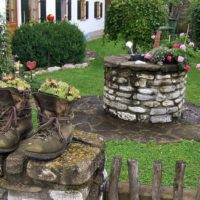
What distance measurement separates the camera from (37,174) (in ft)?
6.43

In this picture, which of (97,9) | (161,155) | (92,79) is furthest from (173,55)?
(97,9)

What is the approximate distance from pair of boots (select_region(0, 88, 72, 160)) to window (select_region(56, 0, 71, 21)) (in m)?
14.2


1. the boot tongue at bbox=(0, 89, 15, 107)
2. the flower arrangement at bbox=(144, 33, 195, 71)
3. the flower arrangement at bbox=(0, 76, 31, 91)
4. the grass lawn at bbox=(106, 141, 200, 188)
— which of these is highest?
the flower arrangement at bbox=(0, 76, 31, 91)

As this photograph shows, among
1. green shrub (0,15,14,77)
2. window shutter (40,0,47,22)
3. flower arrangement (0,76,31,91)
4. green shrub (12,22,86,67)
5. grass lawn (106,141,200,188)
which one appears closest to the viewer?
flower arrangement (0,76,31,91)

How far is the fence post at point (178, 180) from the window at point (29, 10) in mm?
11602

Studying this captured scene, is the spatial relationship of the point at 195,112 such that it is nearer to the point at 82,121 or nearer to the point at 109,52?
the point at 82,121

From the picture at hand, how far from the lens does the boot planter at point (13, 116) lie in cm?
206

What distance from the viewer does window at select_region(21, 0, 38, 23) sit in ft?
43.4

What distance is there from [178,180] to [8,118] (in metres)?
1.11

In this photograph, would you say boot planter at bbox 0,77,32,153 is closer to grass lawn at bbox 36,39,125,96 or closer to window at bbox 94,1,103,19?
grass lawn at bbox 36,39,125,96

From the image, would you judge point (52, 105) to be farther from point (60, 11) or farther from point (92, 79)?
point (60, 11)

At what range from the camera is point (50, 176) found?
1.95 m

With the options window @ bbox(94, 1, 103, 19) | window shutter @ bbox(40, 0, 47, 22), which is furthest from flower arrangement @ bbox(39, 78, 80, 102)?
window @ bbox(94, 1, 103, 19)

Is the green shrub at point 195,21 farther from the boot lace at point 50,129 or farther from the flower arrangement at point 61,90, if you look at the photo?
the boot lace at point 50,129
